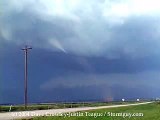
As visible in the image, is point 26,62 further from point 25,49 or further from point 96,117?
point 96,117

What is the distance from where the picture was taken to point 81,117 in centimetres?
2330

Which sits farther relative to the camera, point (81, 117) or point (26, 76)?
point (26, 76)

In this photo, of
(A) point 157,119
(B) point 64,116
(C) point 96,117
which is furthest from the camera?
(B) point 64,116

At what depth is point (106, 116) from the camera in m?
22.7

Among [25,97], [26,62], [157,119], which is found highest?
[26,62]

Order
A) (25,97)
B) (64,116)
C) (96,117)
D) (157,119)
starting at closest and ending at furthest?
(157,119) → (96,117) → (64,116) → (25,97)

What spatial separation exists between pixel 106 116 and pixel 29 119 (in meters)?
5.68

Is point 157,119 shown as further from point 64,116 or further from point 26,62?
point 26,62

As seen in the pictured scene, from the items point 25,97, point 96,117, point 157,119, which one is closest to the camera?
point 157,119

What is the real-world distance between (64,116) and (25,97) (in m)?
30.3

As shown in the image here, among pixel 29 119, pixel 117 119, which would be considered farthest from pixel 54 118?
pixel 117 119

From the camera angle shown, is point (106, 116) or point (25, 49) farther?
point (25, 49)

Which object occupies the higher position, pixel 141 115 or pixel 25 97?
A: pixel 25 97

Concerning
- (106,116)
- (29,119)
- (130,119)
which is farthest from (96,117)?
(29,119)
